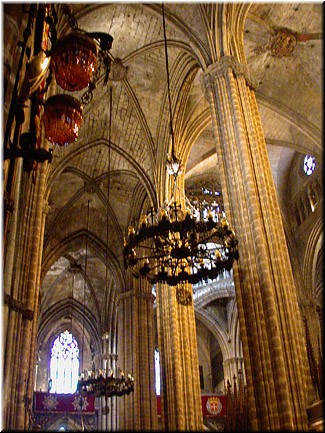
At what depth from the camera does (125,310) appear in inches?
880

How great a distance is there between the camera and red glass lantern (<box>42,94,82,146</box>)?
21.6ft

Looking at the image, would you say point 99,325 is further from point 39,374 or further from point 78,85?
point 78,85

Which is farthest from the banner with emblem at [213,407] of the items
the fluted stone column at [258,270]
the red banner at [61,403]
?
the fluted stone column at [258,270]

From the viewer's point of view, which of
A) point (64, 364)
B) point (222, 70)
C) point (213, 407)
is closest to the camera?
point (222, 70)

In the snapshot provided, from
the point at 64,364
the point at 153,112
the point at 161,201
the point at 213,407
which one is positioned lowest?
the point at 213,407

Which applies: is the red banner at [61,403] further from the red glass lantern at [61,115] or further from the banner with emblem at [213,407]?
the red glass lantern at [61,115]

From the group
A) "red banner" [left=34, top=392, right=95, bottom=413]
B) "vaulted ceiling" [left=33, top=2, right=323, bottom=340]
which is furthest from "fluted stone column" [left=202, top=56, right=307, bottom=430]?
"red banner" [left=34, top=392, right=95, bottom=413]

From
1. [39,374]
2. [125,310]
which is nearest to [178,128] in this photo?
[125,310]

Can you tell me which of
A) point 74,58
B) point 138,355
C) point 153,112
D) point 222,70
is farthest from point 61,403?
point 74,58

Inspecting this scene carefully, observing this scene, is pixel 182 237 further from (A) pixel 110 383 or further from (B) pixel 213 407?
(B) pixel 213 407

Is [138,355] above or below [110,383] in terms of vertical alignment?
above

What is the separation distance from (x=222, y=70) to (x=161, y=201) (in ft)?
22.5

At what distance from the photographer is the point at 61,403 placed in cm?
2627

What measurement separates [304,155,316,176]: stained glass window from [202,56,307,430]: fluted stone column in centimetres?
985
